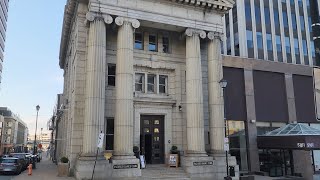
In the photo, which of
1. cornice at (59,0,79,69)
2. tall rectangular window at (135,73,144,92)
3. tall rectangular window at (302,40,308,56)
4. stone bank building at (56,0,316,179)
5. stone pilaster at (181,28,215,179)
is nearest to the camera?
stone bank building at (56,0,316,179)

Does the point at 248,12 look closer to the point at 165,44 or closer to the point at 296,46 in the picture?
the point at 296,46

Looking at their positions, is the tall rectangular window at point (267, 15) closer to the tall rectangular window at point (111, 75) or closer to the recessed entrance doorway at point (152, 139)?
the recessed entrance doorway at point (152, 139)

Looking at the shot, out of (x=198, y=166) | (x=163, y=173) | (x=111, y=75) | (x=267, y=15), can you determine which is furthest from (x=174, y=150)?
(x=267, y=15)

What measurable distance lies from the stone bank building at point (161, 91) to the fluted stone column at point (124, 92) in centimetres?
7

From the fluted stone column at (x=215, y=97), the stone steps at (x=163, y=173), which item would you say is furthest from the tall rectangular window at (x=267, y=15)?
the stone steps at (x=163, y=173)

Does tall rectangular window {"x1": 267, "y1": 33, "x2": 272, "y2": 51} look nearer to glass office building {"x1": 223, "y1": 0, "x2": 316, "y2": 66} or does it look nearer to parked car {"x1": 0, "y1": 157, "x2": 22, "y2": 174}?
glass office building {"x1": 223, "y1": 0, "x2": 316, "y2": 66}

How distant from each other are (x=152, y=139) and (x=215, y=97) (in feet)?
19.8

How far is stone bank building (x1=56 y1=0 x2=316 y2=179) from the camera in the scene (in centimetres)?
2138

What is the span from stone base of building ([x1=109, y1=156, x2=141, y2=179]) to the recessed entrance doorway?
3.87 m

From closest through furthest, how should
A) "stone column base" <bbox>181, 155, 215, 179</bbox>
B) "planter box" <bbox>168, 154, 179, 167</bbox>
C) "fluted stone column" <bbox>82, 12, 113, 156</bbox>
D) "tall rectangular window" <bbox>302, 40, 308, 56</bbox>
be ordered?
1. "fluted stone column" <bbox>82, 12, 113, 156</bbox>
2. "stone column base" <bbox>181, 155, 215, 179</bbox>
3. "planter box" <bbox>168, 154, 179, 167</bbox>
4. "tall rectangular window" <bbox>302, 40, 308, 56</bbox>

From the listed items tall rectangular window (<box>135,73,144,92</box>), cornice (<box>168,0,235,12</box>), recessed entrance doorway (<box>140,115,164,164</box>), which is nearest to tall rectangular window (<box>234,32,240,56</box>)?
cornice (<box>168,0,235,12</box>)

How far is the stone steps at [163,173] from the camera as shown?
21.2 m

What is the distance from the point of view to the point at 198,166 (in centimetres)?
2259

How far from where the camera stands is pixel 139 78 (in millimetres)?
25578
